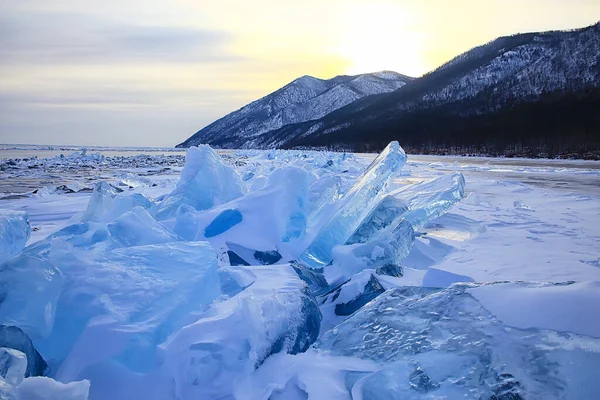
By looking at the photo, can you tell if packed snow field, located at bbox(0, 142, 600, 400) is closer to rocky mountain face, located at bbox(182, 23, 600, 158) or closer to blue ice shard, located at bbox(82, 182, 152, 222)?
blue ice shard, located at bbox(82, 182, 152, 222)

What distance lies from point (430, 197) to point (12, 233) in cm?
361

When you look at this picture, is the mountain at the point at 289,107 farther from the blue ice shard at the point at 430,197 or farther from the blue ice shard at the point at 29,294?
the blue ice shard at the point at 29,294

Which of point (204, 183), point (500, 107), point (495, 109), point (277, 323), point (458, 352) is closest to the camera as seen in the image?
point (458, 352)

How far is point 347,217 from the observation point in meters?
3.34

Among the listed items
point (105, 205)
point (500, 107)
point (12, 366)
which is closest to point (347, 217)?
point (105, 205)

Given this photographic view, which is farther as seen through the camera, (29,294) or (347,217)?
(347,217)

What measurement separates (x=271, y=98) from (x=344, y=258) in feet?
555

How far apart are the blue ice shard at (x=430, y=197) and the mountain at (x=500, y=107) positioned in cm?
3238

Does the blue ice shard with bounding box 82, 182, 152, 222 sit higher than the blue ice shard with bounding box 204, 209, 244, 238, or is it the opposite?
the blue ice shard with bounding box 82, 182, 152, 222

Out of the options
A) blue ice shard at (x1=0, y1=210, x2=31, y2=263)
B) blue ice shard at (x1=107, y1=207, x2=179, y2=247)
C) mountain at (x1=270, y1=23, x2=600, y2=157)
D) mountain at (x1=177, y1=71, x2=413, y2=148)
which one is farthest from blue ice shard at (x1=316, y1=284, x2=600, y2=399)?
mountain at (x1=177, y1=71, x2=413, y2=148)

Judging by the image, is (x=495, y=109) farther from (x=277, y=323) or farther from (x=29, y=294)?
(x=29, y=294)

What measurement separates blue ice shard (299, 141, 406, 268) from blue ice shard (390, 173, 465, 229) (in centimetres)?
32

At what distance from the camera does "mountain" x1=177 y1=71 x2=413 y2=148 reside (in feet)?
445

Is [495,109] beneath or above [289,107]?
beneath
